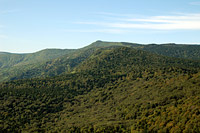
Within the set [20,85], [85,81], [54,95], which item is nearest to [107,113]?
[54,95]

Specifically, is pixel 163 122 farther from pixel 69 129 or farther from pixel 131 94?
pixel 131 94

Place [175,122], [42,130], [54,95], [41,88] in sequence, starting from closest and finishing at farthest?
[175,122]
[42,130]
[54,95]
[41,88]

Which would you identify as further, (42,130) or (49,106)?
(49,106)

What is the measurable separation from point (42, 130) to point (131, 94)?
5311 cm

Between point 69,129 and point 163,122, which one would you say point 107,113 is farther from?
point 163,122

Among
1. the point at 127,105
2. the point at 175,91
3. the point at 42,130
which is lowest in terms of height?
the point at 42,130

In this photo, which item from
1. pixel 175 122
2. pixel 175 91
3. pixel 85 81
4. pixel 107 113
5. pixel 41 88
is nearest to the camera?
pixel 175 122

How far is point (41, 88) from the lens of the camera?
149m

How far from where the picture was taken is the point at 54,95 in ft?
445

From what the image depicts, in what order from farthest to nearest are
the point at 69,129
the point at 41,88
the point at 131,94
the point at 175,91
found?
the point at 41,88 < the point at 131,94 < the point at 175,91 < the point at 69,129

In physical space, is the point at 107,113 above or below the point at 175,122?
below

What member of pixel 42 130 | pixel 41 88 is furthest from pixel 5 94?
pixel 42 130

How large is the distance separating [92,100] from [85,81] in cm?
3685

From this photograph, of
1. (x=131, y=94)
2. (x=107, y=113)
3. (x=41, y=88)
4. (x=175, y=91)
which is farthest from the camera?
(x=41, y=88)
